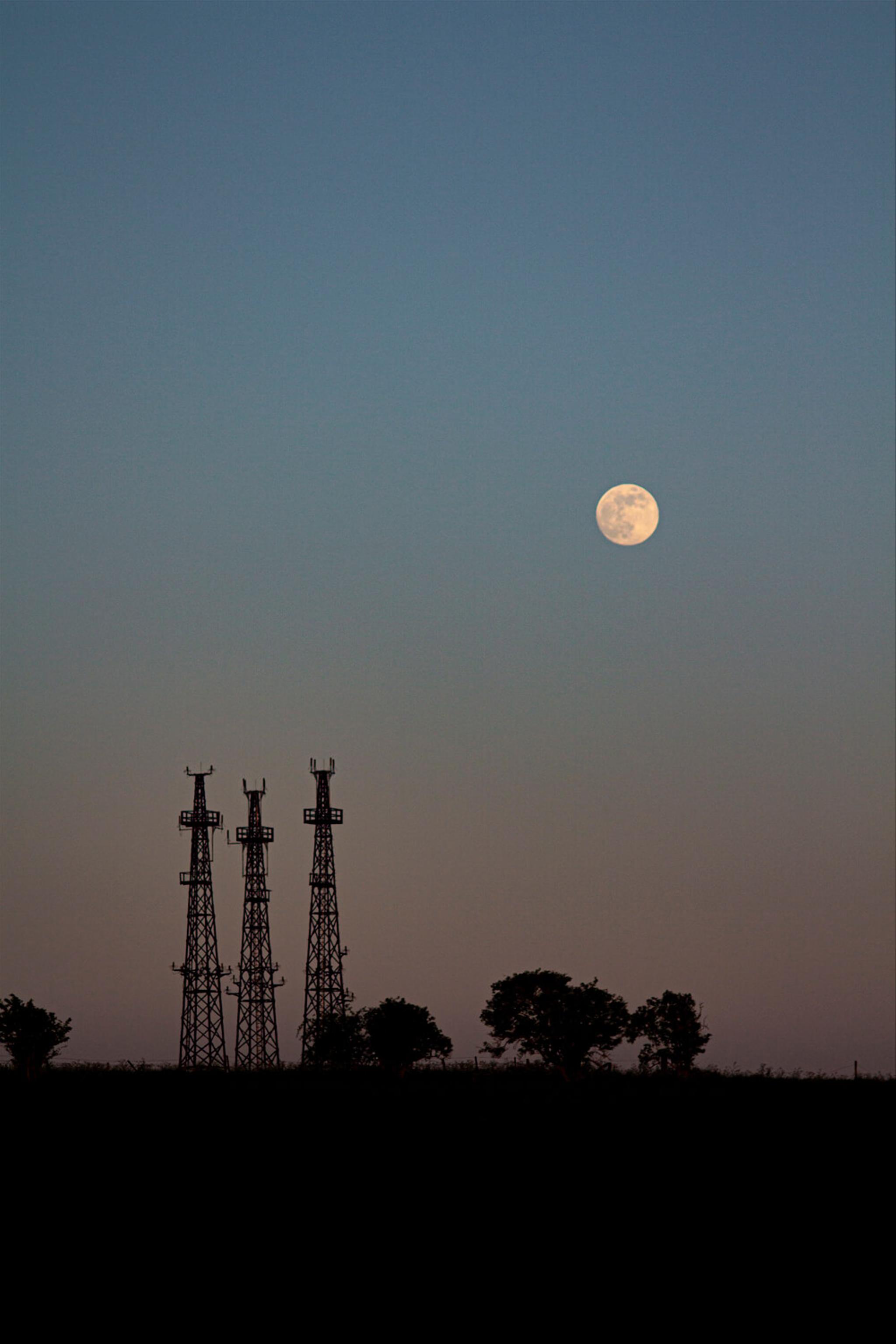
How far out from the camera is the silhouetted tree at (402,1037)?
97.5m

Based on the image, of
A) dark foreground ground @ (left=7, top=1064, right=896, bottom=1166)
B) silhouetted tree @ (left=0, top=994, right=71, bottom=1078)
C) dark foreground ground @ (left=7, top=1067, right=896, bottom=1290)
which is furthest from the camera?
silhouetted tree @ (left=0, top=994, right=71, bottom=1078)

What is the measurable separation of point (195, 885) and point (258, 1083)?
50455mm

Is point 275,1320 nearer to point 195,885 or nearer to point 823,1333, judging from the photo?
point 823,1333

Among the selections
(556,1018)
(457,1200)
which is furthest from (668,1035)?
(457,1200)

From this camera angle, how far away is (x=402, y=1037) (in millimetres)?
98000

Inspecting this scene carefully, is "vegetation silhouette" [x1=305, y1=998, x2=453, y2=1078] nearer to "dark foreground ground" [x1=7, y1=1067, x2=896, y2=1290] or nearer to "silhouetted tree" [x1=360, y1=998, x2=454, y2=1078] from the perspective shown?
"silhouetted tree" [x1=360, y1=998, x2=454, y2=1078]

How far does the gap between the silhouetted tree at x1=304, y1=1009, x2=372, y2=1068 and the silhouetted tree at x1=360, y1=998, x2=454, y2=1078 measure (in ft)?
2.07

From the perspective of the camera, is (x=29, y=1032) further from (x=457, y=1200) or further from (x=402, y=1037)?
(x=457, y=1200)

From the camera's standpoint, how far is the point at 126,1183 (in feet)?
117

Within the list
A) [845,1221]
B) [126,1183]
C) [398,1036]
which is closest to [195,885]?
[398,1036]

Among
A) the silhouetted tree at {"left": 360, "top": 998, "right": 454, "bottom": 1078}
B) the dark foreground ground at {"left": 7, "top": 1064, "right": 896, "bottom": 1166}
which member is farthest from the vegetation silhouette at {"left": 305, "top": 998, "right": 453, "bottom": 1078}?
the dark foreground ground at {"left": 7, "top": 1064, "right": 896, "bottom": 1166}

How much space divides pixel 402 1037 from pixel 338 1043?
14.9 feet

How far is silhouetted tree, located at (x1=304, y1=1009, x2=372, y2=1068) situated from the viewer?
318 feet

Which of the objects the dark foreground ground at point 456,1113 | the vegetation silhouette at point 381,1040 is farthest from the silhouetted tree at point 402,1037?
the dark foreground ground at point 456,1113
